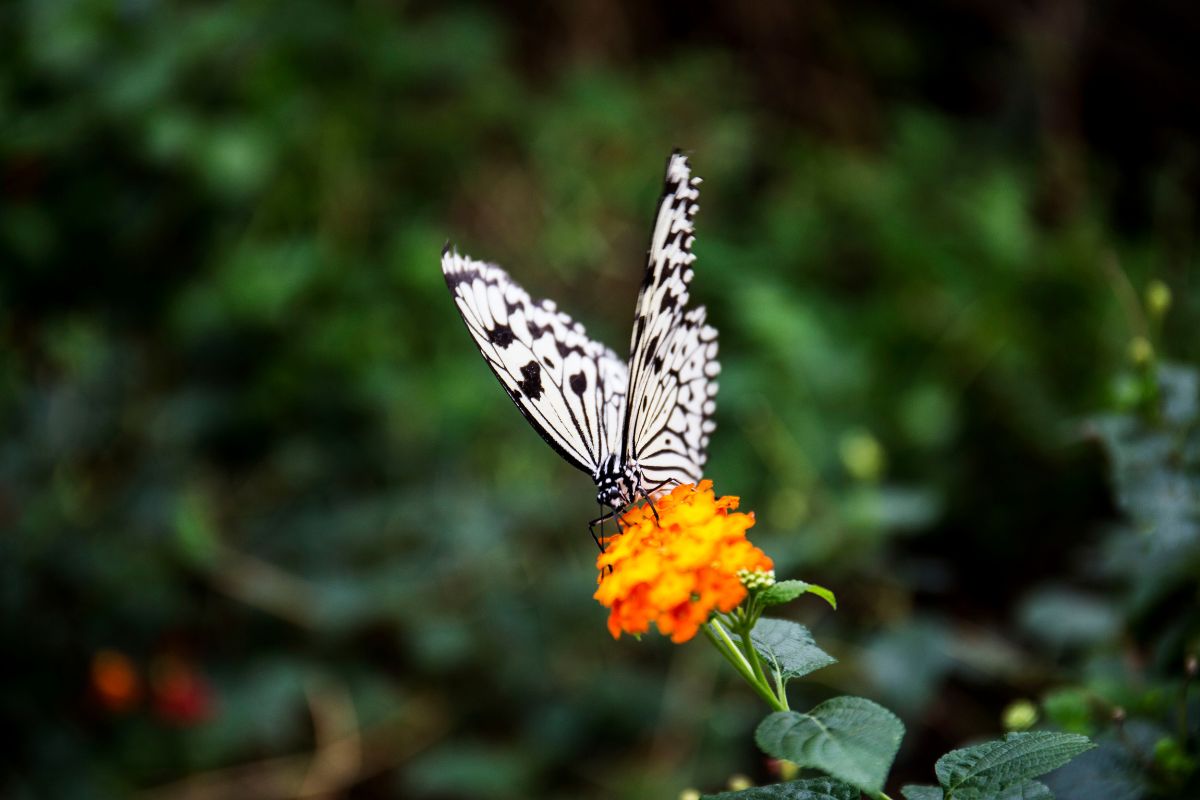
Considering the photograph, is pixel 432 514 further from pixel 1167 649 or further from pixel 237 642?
pixel 1167 649

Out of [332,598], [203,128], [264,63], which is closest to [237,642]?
[332,598]

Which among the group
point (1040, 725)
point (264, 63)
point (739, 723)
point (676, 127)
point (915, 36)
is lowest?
point (1040, 725)

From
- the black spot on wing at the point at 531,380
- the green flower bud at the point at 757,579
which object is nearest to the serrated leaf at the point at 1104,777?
the green flower bud at the point at 757,579

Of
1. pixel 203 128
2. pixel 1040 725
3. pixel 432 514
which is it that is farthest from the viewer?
pixel 203 128

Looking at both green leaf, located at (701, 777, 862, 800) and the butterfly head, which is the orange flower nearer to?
green leaf, located at (701, 777, 862, 800)

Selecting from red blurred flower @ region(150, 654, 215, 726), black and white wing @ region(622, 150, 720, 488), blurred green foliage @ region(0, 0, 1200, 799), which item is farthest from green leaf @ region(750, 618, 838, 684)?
red blurred flower @ region(150, 654, 215, 726)

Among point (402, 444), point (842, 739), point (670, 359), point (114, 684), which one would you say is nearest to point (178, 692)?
point (114, 684)
